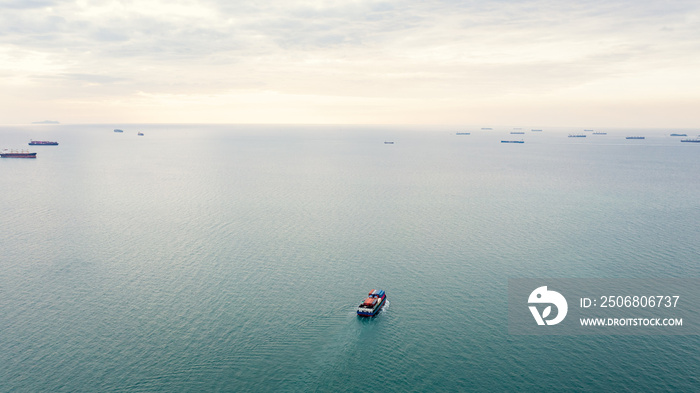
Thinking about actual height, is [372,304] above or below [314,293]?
above

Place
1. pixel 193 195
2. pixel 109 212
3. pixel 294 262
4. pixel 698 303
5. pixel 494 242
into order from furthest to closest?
pixel 193 195 < pixel 109 212 < pixel 494 242 < pixel 294 262 < pixel 698 303

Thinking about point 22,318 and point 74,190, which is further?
point 74,190

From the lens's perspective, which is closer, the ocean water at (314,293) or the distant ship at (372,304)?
the ocean water at (314,293)

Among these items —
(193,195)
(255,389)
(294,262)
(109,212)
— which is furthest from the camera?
(193,195)

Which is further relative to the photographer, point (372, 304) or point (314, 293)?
point (314, 293)

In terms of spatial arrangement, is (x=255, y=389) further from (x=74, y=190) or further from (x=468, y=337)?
(x=74, y=190)

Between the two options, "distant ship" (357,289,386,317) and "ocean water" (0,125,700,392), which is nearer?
"ocean water" (0,125,700,392)

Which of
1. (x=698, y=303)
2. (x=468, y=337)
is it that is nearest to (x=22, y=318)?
(x=468, y=337)

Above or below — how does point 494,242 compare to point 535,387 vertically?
above
